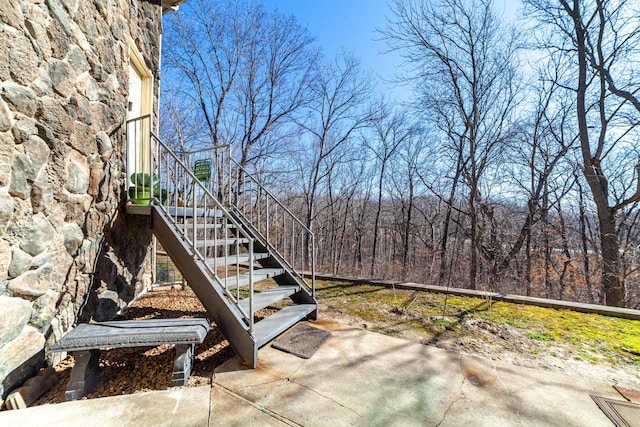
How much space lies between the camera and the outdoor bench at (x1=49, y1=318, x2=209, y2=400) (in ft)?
5.01

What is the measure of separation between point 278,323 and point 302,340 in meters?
0.29

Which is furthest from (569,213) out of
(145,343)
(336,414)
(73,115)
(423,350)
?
(73,115)

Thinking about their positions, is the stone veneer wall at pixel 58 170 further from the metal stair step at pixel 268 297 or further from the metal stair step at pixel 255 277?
the metal stair step at pixel 268 297

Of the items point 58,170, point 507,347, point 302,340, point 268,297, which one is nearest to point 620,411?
point 507,347

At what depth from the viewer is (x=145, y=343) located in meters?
1.61

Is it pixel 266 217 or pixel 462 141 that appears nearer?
pixel 266 217

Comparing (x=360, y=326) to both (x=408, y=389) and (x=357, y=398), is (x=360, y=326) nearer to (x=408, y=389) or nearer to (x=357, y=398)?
(x=408, y=389)

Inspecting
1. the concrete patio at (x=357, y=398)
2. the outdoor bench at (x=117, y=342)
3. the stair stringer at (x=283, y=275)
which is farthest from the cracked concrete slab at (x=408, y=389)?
the stair stringer at (x=283, y=275)

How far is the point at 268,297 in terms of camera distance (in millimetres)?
2385

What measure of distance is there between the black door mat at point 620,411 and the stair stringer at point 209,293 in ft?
7.26

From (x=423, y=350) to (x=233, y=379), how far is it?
62.7 inches

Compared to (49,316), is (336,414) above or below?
below

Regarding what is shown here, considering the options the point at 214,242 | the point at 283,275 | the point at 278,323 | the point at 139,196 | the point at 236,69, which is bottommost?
the point at 278,323

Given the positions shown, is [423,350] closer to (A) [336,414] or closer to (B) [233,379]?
(A) [336,414]
